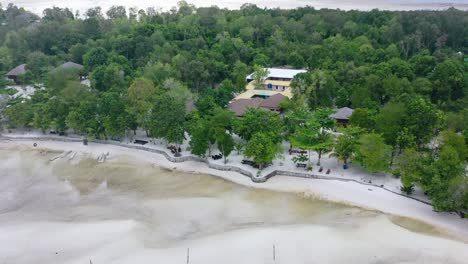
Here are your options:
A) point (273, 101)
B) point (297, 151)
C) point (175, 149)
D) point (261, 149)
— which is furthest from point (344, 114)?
point (175, 149)

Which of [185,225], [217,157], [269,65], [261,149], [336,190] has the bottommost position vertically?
[185,225]

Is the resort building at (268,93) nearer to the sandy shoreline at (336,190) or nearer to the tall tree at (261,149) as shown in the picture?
the tall tree at (261,149)

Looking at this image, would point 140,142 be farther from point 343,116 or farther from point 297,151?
point 343,116

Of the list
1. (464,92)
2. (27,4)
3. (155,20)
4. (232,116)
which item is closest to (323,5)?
(155,20)

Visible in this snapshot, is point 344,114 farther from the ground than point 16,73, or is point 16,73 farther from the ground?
point 16,73

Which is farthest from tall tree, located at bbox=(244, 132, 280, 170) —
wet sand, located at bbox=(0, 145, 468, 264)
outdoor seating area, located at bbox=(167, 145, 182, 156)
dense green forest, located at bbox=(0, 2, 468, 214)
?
outdoor seating area, located at bbox=(167, 145, 182, 156)

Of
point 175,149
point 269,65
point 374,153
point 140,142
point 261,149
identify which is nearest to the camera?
point 374,153
